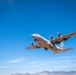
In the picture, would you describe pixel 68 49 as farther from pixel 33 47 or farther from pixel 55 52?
pixel 33 47

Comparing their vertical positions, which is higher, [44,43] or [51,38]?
[51,38]

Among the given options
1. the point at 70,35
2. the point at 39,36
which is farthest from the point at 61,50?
the point at 39,36

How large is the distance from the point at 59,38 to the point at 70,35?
4642 millimetres

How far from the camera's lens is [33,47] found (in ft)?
244

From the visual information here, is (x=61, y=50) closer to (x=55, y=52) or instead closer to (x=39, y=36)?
(x=55, y=52)

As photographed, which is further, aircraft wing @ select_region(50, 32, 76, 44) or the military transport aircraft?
aircraft wing @ select_region(50, 32, 76, 44)

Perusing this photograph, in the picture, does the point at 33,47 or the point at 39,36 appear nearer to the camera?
the point at 39,36

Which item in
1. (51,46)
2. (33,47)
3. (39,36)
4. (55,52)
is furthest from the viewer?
(33,47)

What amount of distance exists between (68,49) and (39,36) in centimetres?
1408

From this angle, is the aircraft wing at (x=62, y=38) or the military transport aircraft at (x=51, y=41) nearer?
the military transport aircraft at (x=51, y=41)

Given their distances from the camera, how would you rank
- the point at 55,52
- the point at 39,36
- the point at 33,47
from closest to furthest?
the point at 39,36
the point at 55,52
the point at 33,47

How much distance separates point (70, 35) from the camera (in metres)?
63.5

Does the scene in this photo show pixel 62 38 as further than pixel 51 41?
No

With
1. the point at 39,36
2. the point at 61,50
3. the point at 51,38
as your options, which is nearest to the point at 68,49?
the point at 61,50
